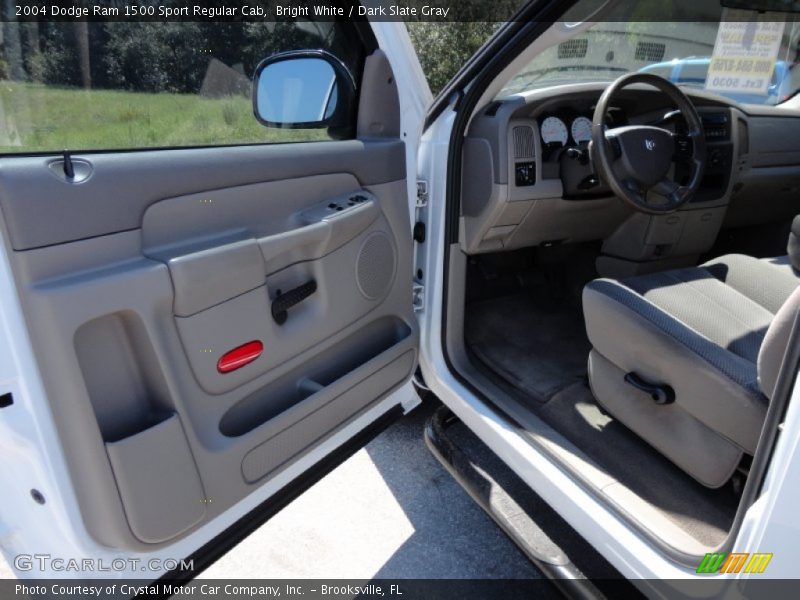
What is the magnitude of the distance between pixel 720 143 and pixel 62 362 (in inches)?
105

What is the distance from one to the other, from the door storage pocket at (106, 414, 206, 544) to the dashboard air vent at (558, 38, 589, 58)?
71.4 inches

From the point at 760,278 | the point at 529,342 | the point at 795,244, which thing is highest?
the point at 795,244

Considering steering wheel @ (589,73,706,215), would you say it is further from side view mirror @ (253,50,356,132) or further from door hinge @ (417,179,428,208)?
side view mirror @ (253,50,356,132)

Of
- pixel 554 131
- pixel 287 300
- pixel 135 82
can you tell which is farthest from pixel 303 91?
pixel 554 131

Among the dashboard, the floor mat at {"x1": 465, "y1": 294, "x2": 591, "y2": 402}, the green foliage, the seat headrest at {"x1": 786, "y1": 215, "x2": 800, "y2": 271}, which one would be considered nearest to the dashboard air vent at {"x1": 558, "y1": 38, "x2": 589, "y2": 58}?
the dashboard

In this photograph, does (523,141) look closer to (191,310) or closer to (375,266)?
(375,266)

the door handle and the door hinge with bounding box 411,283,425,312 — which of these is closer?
the door handle

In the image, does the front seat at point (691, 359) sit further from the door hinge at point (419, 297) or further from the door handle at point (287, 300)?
the door handle at point (287, 300)

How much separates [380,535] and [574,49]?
75.6 inches

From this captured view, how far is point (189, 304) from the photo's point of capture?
1.24 meters

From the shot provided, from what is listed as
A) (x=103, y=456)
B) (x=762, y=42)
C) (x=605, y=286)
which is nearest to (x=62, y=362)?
(x=103, y=456)

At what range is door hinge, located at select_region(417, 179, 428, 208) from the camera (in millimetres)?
1987

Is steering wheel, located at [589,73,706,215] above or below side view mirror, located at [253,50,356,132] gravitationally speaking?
below

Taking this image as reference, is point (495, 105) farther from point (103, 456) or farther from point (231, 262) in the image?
point (103, 456)
